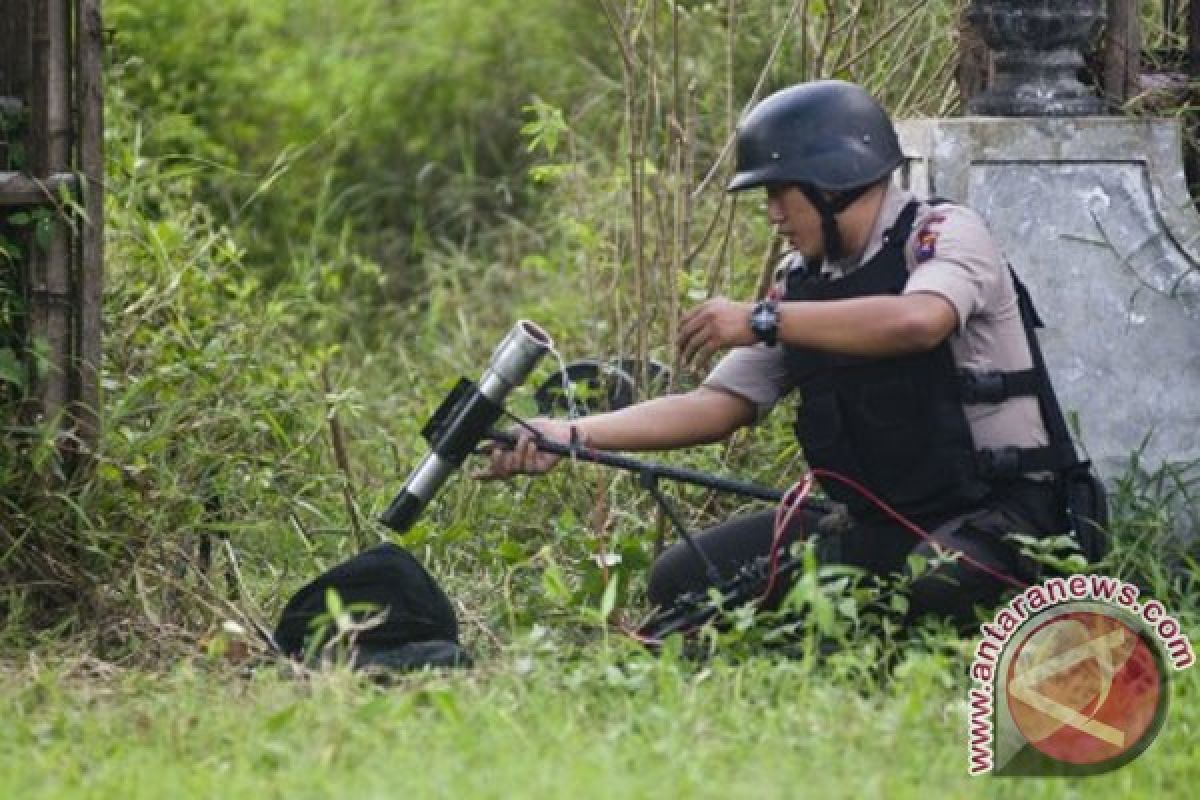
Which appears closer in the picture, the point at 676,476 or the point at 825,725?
the point at 825,725

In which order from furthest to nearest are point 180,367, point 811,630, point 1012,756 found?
point 180,367
point 811,630
point 1012,756

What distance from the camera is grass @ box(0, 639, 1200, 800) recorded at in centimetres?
464

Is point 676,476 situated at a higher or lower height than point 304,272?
higher

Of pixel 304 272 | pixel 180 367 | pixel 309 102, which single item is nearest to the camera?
pixel 180 367

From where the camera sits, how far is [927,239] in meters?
5.90

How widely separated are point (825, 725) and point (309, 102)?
23.9ft

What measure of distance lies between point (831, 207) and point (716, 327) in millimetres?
458

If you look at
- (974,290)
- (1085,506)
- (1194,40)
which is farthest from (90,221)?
(1194,40)

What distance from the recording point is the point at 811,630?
5.35 m

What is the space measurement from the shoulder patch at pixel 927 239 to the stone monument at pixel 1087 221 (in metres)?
0.63

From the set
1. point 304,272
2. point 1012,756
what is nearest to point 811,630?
point 1012,756

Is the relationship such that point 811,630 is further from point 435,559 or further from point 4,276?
point 4,276

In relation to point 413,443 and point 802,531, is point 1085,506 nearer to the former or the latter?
point 802,531

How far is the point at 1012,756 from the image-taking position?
4.99m
